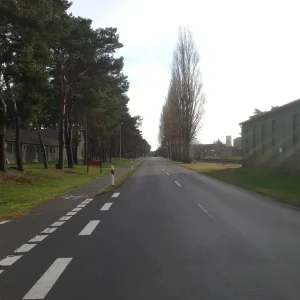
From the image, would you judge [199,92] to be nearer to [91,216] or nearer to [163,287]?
[91,216]

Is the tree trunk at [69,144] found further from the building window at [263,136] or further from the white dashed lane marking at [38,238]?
the white dashed lane marking at [38,238]

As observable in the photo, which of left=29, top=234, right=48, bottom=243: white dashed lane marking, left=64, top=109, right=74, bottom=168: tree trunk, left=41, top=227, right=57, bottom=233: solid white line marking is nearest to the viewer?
left=29, top=234, right=48, bottom=243: white dashed lane marking

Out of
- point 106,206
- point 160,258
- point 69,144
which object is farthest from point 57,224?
point 69,144

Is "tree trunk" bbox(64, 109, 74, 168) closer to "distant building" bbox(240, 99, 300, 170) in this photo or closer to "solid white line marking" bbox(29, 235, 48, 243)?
"distant building" bbox(240, 99, 300, 170)

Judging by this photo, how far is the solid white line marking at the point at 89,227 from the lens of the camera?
916 cm

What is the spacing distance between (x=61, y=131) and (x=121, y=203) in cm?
2544

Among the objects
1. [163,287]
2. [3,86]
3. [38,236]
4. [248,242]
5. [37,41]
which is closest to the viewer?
[163,287]

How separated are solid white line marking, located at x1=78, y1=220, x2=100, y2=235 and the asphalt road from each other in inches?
0.8

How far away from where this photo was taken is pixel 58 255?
702cm

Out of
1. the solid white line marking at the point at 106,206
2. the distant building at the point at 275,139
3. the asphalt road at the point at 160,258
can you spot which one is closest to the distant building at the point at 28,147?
the distant building at the point at 275,139

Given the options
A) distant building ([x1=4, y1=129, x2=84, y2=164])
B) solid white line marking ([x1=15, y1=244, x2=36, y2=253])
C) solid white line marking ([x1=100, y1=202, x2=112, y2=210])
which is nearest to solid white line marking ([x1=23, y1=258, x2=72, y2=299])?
solid white line marking ([x1=15, y1=244, x2=36, y2=253])

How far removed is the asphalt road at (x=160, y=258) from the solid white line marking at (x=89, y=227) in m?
0.02

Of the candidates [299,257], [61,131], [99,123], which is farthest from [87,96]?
[299,257]

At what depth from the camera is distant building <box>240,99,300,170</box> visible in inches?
1209
